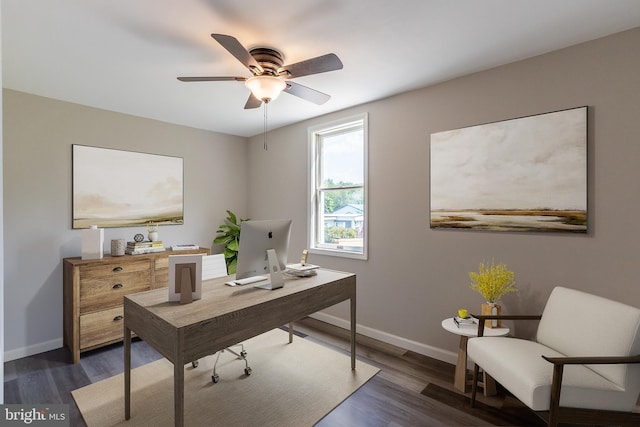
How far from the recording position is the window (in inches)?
145

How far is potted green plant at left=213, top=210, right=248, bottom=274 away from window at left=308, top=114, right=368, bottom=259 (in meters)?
1.18

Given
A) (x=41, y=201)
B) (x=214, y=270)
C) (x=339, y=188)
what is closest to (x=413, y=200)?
(x=339, y=188)

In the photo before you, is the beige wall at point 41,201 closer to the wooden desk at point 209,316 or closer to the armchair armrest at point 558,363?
the wooden desk at point 209,316

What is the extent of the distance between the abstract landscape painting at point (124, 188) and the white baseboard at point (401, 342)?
97.8 inches

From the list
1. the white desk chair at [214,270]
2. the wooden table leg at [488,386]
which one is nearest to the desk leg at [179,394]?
the white desk chair at [214,270]

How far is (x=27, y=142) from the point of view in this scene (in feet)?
10.3

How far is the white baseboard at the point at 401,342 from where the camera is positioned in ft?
9.59

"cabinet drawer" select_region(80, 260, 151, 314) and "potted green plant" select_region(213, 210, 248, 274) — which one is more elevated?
"potted green plant" select_region(213, 210, 248, 274)

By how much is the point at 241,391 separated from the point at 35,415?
4.28ft

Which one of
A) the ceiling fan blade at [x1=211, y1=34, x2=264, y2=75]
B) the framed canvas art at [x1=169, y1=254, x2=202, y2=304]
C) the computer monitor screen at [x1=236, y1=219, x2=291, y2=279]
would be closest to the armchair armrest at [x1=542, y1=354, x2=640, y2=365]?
the computer monitor screen at [x1=236, y1=219, x2=291, y2=279]

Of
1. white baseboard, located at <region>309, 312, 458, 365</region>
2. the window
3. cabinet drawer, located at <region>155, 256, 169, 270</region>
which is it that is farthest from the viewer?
the window

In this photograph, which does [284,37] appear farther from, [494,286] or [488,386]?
[488,386]

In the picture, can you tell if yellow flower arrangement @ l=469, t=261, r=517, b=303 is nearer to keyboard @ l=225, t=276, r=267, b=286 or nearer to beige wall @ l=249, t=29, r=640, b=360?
beige wall @ l=249, t=29, r=640, b=360

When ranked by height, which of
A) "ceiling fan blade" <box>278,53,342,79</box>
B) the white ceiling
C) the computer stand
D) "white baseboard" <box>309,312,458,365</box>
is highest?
the white ceiling
